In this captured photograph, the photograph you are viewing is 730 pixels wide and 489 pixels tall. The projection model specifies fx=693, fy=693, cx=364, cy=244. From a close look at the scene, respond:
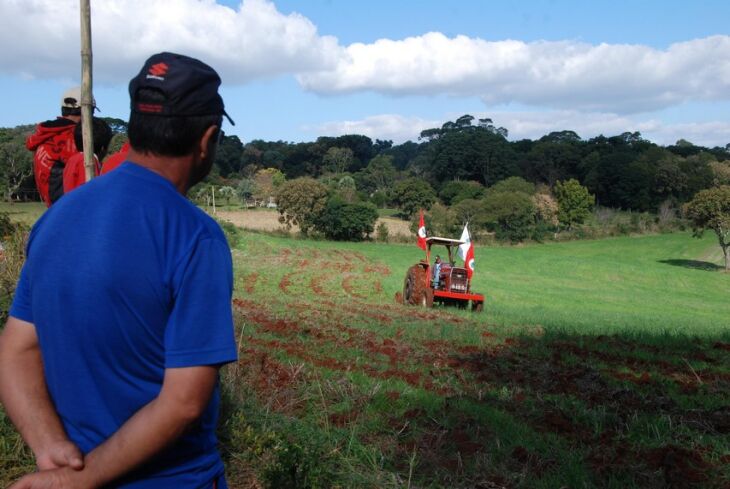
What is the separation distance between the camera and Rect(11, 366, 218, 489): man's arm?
1597 millimetres

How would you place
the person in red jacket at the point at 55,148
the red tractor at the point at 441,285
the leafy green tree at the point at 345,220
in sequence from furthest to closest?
the leafy green tree at the point at 345,220 < the red tractor at the point at 441,285 < the person in red jacket at the point at 55,148

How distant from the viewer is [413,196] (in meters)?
65.3

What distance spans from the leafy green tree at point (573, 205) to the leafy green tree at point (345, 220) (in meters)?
24.4

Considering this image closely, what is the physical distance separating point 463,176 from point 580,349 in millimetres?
86968

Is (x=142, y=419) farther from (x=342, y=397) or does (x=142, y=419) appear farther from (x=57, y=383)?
(x=342, y=397)

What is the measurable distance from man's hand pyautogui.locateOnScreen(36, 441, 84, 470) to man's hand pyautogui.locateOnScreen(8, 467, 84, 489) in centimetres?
2

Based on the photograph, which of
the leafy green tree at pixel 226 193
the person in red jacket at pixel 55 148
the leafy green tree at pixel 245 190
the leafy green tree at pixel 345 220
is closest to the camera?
the person in red jacket at pixel 55 148

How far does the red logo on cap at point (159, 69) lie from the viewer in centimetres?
171

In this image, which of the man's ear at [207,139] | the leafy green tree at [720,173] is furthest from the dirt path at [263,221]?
the man's ear at [207,139]

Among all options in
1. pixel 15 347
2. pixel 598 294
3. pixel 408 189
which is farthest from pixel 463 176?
pixel 15 347

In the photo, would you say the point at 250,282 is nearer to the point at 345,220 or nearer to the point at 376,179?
the point at 345,220

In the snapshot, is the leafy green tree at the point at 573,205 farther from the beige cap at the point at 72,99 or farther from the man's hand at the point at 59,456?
the man's hand at the point at 59,456

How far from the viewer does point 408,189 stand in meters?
65.8

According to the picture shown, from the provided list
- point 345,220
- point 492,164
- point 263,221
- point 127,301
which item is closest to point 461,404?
point 127,301
